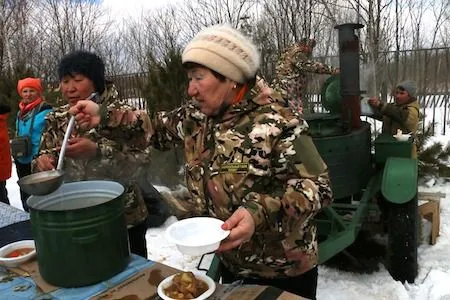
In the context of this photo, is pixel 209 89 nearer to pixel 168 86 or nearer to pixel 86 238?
pixel 86 238

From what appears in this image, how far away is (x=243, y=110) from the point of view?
1506mm

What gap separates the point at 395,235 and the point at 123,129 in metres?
2.30

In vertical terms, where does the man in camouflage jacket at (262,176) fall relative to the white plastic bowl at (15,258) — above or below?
above

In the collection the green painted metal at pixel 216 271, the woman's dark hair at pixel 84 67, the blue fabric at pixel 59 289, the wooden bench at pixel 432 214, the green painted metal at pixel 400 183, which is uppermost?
the woman's dark hair at pixel 84 67

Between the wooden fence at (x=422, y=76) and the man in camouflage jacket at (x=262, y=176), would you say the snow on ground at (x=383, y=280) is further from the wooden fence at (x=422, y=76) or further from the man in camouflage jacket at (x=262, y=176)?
the wooden fence at (x=422, y=76)

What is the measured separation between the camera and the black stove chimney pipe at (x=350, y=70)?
11.2 feet

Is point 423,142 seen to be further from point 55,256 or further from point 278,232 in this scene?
point 55,256

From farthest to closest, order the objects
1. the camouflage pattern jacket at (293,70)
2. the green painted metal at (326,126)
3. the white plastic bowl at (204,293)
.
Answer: the camouflage pattern jacket at (293,70), the green painted metal at (326,126), the white plastic bowl at (204,293)

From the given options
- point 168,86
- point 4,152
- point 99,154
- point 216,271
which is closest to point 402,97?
point 168,86

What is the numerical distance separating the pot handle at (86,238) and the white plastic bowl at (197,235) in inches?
11.6

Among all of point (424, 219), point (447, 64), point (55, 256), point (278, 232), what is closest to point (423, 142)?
point (424, 219)

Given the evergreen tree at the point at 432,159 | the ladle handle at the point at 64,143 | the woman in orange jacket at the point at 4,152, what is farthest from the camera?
the evergreen tree at the point at 432,159

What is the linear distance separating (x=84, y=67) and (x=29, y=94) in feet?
8.22

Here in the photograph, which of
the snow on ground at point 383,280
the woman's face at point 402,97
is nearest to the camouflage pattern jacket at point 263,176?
the snow on ground at point 383,280
